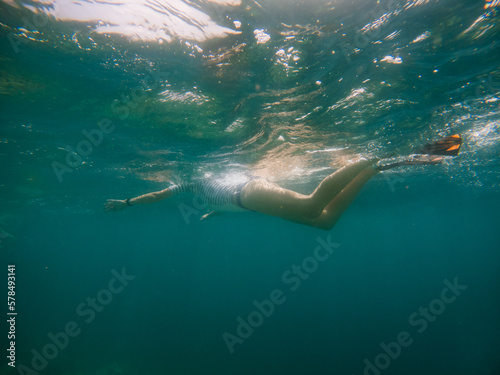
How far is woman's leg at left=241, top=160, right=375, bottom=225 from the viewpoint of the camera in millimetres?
3604

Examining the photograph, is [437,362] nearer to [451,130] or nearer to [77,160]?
[451,130]

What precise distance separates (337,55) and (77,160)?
43.5 feet

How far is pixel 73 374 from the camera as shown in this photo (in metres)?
14.7

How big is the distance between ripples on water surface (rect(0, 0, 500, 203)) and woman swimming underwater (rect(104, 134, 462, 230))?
281 cm

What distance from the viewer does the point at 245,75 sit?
6477 millimetres

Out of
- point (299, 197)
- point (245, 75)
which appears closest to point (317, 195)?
point (299, 197)

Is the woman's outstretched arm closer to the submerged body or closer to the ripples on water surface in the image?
the submerged body

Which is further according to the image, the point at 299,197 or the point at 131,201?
the point at 131,201

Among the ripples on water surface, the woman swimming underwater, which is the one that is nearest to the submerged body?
the woman swimming underwater

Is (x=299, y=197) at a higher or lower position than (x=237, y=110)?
lower

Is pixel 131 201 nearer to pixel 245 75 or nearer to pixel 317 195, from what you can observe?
pixel 317 195

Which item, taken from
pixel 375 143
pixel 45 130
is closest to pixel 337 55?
pixel 375 143

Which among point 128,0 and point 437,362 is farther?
point 437,362

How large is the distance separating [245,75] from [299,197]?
14.0 feet
